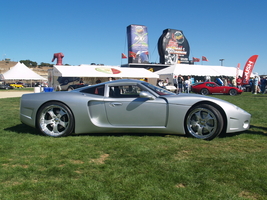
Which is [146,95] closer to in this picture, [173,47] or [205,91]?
[205,91]

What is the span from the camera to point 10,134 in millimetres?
4875

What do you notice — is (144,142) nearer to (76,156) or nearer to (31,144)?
(76,156)

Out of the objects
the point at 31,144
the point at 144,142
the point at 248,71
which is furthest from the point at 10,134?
the point at 248,71

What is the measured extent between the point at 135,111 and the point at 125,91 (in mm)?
512

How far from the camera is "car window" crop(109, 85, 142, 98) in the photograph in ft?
15.4

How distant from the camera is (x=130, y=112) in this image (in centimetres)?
451

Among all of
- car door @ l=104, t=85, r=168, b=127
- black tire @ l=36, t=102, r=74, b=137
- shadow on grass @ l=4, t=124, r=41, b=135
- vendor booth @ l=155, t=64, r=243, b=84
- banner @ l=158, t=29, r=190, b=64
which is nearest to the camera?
car door @ l=104, t=85, r=168, b=127

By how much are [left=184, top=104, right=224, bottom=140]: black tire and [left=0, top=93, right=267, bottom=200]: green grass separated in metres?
0.18

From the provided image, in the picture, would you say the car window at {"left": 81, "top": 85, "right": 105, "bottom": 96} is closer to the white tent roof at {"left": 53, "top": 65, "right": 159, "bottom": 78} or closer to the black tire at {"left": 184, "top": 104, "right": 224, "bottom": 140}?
the black tire at {"left": 184, "top": 104, "right": 224, "bottom": 140}

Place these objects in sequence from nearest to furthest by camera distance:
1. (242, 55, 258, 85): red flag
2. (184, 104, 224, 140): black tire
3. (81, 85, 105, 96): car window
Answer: (184, 104, 224, 140): black tire < (81, 85, 105, 96): car window < (242, 55, 258, 85): red flag

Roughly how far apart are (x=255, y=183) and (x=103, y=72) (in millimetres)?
24315

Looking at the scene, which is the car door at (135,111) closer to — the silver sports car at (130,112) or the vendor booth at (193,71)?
the silver sports car at (130,112)

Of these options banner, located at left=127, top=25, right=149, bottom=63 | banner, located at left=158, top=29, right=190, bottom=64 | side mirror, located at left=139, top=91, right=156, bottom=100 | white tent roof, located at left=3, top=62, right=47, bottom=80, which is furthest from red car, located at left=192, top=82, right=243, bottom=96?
white tent roof, located at left=3, top=62, right=47, bottom=80

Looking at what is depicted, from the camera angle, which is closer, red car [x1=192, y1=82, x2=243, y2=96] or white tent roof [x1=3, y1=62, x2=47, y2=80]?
red car [x1=192, y1=82, x2=243, y2=96]
